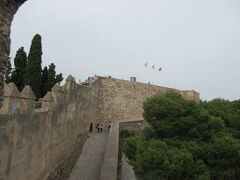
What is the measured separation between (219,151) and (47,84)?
13367mm

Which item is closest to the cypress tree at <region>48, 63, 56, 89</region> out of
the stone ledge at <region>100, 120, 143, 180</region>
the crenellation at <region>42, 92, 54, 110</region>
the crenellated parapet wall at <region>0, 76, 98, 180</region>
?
the stone ledge at <region>100, 120, 143, 180</region>

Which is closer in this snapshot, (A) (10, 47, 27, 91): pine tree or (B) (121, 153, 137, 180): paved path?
(B) (121, 153, 137, 180): paved path

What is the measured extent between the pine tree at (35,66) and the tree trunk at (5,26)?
1267 cm

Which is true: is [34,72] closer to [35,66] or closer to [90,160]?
[35,66]

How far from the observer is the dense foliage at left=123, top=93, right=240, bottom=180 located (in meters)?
6.70

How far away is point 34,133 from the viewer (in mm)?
5230

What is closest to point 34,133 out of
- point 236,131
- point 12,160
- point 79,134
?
point 12,160

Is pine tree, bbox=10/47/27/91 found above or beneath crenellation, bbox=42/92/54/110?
above

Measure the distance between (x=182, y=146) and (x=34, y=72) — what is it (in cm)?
1096

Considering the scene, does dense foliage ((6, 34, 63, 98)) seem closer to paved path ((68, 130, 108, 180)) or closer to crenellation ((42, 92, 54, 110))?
paved path ((68, 130, 108, 180))

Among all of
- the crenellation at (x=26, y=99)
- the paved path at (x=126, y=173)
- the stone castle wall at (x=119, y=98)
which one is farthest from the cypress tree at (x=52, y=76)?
the crenellation at (x=26, y=99)

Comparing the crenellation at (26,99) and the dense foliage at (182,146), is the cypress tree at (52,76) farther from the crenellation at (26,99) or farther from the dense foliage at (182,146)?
the crenellation at (26,99)

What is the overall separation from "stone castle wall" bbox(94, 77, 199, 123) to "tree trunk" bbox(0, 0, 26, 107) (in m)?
14.8

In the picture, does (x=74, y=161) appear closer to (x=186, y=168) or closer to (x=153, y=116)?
(x=153, y=116)
